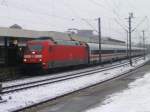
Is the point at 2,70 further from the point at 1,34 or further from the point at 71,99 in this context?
the point at 71,99

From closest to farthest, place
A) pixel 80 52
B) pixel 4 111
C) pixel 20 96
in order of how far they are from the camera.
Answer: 1. pixel 4 111
2. pixel 20 96
3. pixel 80 52

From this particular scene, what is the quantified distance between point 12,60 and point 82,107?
23.1 metres

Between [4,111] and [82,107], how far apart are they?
8.65ft

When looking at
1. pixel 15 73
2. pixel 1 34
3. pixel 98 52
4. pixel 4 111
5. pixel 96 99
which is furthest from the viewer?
pixel 98 52

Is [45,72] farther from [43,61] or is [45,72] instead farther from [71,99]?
[71,99]

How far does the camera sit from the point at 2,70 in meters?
31.2

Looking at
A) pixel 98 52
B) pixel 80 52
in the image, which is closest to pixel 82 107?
pixel 80 52

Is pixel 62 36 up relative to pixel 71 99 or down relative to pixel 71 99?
up

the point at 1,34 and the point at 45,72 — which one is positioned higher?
the point at 1,34

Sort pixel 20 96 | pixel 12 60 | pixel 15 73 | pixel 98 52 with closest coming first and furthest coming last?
1. pixel 20 96
2. pixel 15 73
3. pixel 12 60
4. pixel 98 52

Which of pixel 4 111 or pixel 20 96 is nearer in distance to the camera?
pixel 4 111

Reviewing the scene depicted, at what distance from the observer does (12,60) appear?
36.4 m

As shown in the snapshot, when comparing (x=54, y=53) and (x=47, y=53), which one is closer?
(x=47, y=53)

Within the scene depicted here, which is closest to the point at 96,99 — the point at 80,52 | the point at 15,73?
the point at 15,73
